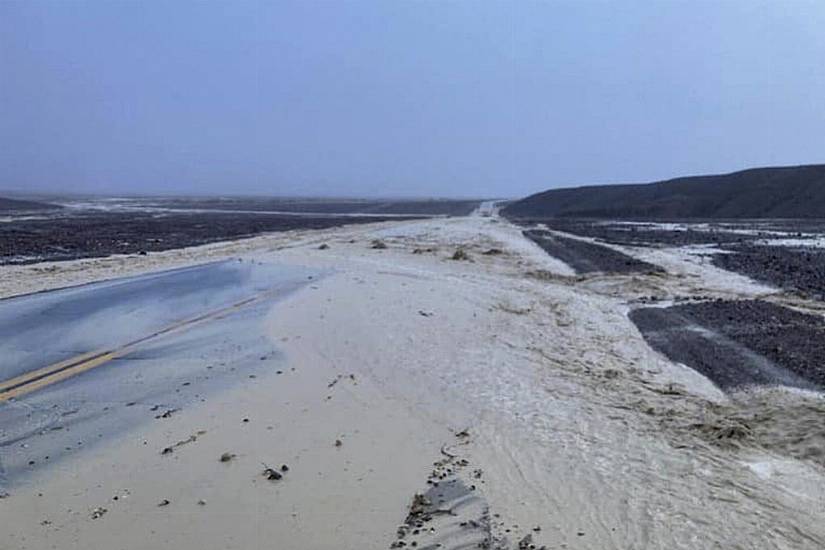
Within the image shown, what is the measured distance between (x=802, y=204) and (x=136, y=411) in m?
60.3

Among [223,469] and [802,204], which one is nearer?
[223,469]

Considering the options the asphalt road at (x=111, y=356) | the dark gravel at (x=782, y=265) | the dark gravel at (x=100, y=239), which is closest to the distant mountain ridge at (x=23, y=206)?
the dark gravel at (x=100, y=239)

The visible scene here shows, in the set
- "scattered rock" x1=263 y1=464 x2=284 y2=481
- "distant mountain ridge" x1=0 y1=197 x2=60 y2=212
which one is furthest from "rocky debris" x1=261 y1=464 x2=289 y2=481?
"distant mountain ridge" x1=0 y1=197 x2=60 y2=212

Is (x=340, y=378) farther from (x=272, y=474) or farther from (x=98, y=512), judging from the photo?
(x=98, y=512)

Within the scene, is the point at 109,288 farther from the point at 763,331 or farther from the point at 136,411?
the point at 763,331

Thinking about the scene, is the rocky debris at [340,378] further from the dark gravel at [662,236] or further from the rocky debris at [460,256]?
the dark gravel at [662,236]

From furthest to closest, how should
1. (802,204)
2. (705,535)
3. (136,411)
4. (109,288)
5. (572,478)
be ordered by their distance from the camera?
1. (802,204)
2. (109,288)
3. (136,411)
4. (572,478)
5. (705,535)

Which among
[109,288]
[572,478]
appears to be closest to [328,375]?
[572,478]

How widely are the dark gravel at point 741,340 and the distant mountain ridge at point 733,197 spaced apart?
46672 mm

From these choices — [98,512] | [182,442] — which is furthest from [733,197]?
[98,512]

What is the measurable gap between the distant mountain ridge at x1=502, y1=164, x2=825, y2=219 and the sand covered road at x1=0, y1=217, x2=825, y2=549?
2067 inches

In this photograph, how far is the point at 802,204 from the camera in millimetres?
58250

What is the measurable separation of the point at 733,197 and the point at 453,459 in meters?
66.3

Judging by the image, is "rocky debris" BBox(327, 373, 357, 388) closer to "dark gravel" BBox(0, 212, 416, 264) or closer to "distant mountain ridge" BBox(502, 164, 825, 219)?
"dark gravel" BBox(0, 212, 416, 264)
